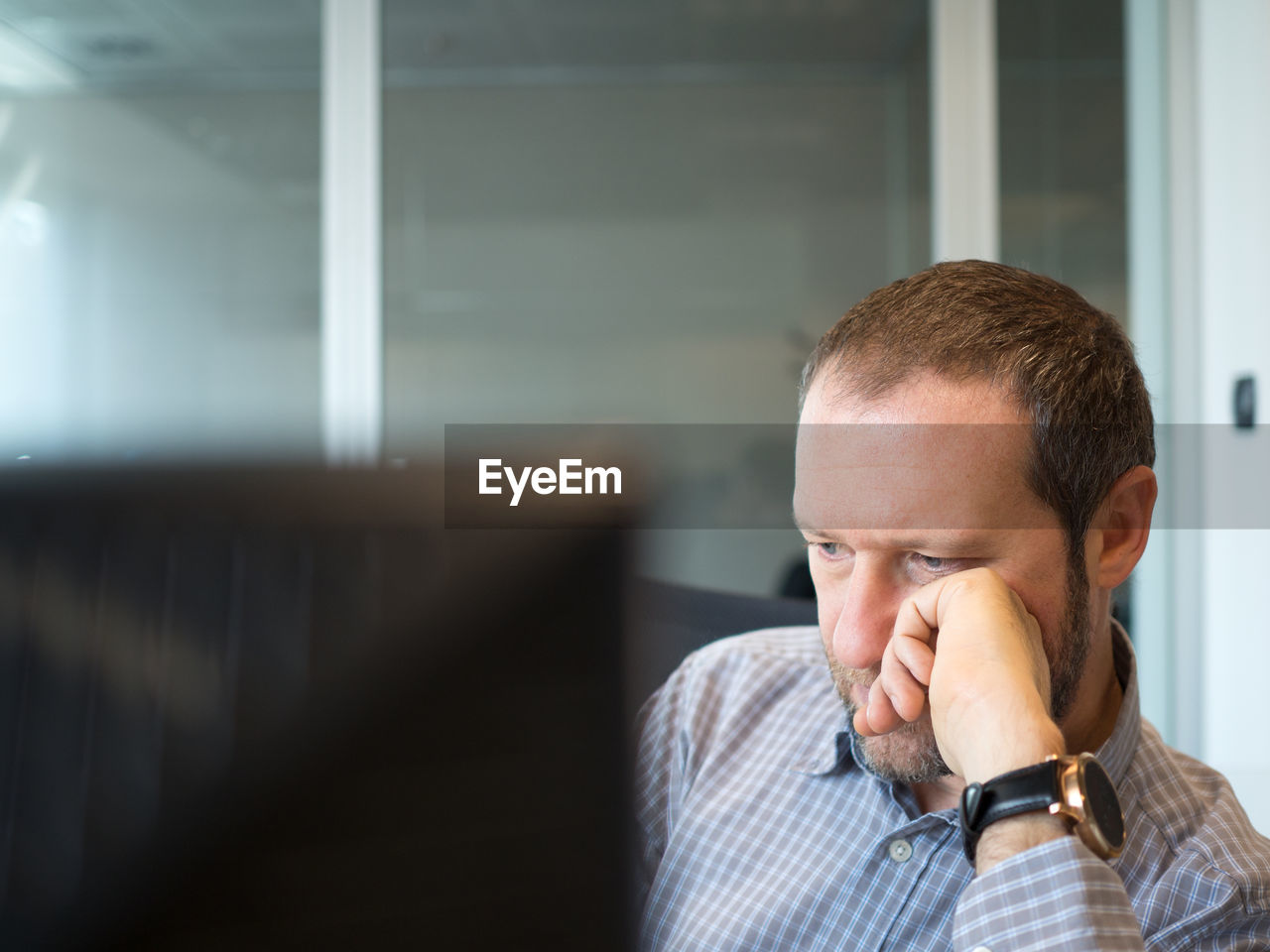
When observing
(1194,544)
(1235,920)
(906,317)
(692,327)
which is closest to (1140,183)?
(1194,544)

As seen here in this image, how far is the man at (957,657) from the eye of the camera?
2.67 ft

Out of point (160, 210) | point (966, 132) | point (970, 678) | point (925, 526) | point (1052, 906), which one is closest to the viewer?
point (1052, 906)

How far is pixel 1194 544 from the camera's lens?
7.24 ft

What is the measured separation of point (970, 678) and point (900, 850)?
24cm

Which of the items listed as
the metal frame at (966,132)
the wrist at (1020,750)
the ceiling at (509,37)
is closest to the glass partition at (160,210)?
the ceiling at (509,37)

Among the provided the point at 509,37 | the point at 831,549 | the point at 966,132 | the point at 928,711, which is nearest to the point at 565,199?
the point at 509,37

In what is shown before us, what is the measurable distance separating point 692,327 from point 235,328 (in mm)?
1103

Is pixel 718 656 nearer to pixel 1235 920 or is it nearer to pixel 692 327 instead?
pixel 1235 920

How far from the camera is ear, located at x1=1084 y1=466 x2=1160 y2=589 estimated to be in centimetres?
98

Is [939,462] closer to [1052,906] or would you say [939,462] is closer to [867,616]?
[867,616]

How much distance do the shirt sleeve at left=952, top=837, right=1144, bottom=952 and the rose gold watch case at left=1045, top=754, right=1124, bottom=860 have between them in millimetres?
17

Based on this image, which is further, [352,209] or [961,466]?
[352,209]

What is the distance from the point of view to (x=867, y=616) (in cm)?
92

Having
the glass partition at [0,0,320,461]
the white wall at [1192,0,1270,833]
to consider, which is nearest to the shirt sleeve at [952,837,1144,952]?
the white wall at [1192,0,1270,833]
